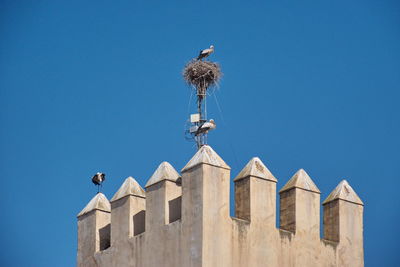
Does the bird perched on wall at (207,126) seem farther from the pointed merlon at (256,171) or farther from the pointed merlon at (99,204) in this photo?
the pointed merlon at (99,204)

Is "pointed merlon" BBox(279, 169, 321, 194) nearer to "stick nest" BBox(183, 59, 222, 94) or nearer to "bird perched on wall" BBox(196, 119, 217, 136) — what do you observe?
"bird perched on wall" BBox(196, 119, 217, 136)

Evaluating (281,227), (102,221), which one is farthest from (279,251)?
(102,221)

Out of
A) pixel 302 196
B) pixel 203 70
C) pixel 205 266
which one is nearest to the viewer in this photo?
pixel 205 266

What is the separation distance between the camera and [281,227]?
45625 millimetres

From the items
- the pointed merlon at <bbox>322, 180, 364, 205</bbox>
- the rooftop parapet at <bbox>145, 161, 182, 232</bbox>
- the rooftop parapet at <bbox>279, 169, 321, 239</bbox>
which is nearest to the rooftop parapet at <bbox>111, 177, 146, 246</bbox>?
the rooftop parapet at <bbox>145, 161, 182, 232</bbox>

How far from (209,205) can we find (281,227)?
281 centimetres

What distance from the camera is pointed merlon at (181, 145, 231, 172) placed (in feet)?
144

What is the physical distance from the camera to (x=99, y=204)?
154ft

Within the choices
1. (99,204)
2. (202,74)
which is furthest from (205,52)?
(99,204)

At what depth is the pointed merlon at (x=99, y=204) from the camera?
154ft

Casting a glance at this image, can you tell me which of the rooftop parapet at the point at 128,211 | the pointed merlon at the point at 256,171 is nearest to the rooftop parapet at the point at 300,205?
the pointed merlon at the point at 256,171

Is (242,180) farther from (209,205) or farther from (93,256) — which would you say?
(93,256)

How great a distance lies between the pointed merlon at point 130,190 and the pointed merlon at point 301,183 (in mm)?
3457

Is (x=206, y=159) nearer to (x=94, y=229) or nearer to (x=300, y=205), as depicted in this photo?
(x=300, y=205)
